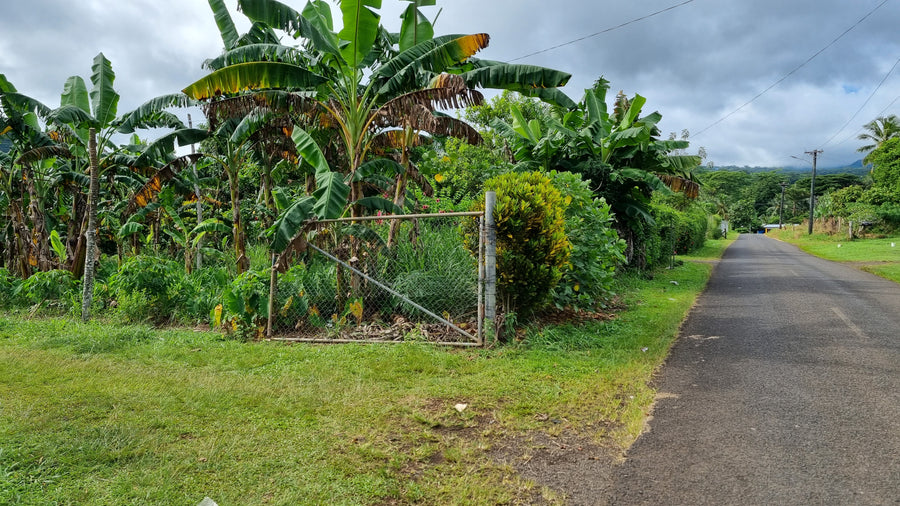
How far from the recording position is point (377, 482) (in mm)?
3143

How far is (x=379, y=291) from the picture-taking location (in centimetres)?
744

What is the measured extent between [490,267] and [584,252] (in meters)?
2.42

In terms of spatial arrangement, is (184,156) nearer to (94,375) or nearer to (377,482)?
(94,375)

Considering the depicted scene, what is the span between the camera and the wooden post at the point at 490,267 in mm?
6215

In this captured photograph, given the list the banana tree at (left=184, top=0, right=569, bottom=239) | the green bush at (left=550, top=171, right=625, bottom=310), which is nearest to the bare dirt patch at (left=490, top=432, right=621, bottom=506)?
the green bush at (left=550, top=171, right=625, bottom=310)

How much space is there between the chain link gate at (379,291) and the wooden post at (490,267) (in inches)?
4.3

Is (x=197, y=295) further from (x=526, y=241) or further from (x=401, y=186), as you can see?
(x=526, y=241)

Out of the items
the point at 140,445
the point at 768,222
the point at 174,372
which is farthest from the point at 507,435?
the point at 768,222

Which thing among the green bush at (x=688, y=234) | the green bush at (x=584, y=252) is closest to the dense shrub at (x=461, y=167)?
the green bush at (x=584, y=252)

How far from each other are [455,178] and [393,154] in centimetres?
527

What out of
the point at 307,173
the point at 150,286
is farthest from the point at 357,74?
the point at 150,286

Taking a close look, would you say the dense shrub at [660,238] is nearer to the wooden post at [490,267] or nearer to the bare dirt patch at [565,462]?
the wooden post at [490,267]

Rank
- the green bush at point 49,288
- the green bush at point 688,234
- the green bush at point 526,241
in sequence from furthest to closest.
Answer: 1. the green bush at point 688,234
2. the green bush at point 49,288
3. the green bush at point 526,241

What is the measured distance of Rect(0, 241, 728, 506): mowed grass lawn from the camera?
10.1ft
